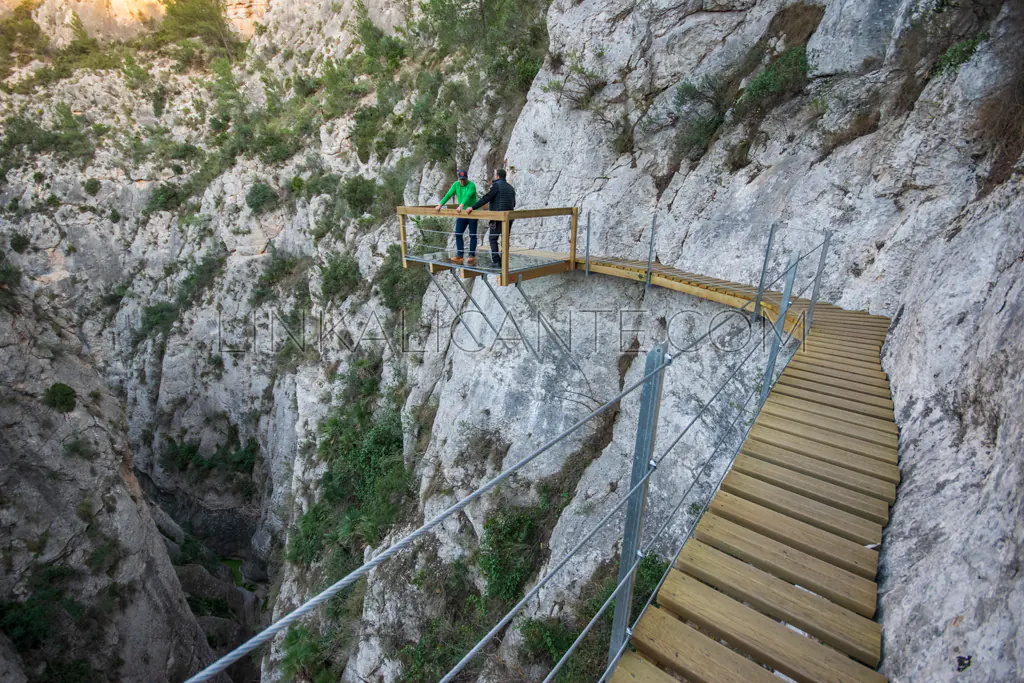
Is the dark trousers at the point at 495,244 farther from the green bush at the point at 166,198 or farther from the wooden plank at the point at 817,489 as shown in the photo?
the green bush at the point at 166,198

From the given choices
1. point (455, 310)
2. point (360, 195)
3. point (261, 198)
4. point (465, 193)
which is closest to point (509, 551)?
point (465, 193)

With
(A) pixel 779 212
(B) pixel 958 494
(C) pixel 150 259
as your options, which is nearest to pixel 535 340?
(A) pixel 779 212

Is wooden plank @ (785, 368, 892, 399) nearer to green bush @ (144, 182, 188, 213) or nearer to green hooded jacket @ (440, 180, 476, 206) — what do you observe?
green hooded jacket @ (440, 180, 476, 206)

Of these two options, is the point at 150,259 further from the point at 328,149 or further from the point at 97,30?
the point at 97,30

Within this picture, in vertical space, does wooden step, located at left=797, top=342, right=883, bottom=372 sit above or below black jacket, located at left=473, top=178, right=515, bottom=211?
below

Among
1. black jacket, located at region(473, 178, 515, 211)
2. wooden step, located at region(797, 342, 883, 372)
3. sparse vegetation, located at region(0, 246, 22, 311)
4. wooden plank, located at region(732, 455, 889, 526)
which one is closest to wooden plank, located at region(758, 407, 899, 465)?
wooden plank, located at region(732, 455, 889, 526)

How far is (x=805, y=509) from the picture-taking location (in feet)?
8.40

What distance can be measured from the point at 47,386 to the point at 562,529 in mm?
14461

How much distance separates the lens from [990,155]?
5125 millimetres

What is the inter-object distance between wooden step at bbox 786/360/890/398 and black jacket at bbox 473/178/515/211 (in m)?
4.34

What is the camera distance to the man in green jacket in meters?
6.86

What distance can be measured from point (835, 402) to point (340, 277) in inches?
546

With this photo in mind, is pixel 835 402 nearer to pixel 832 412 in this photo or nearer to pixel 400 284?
pixel 832 412

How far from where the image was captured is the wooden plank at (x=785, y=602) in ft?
6.18
